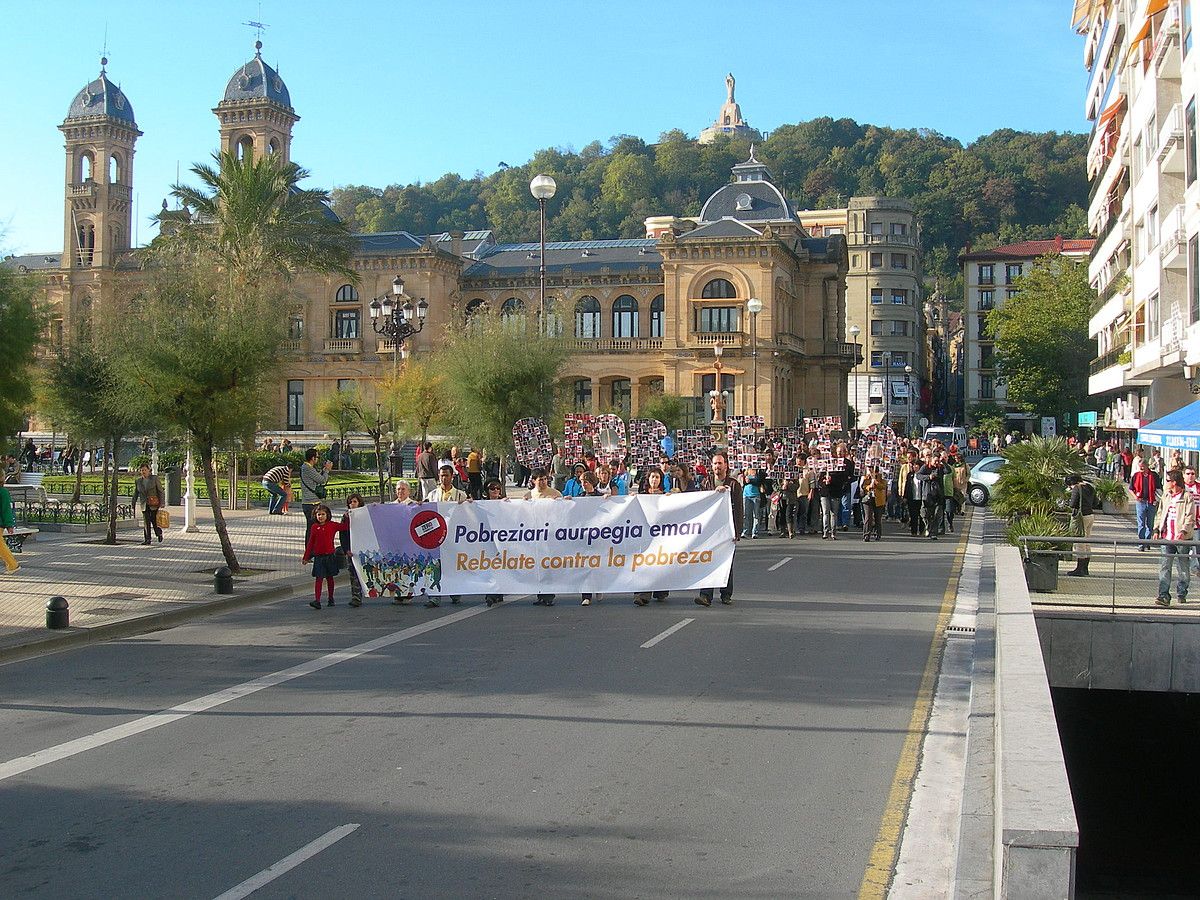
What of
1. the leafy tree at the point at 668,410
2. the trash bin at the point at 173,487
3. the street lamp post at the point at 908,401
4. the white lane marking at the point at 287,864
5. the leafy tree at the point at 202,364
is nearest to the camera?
the white lane marking at the point at 287,864

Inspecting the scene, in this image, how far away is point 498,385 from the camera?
39.4 metres

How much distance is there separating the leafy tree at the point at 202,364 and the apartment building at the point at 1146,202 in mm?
21942

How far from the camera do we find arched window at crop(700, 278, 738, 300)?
69500 millimetres

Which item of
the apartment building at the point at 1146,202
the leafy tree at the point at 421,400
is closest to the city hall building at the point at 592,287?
the leafy tree at the point at 421,400

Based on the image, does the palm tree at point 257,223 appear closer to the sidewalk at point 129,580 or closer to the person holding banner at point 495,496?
the sidewalk at point 129,580

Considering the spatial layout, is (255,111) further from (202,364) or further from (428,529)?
(428,529)

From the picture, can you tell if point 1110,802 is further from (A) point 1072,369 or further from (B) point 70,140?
(B) point 70,140

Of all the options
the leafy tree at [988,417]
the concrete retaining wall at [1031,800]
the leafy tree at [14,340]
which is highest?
the leafy tree at [988,417]

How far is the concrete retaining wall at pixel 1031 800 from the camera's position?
14.0ft

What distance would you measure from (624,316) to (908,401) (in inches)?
1150

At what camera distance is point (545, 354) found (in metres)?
40.0

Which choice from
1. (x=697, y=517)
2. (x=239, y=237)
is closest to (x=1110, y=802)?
(x=697, y=517)

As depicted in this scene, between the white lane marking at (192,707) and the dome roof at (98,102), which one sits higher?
the dome roof at (98,102)

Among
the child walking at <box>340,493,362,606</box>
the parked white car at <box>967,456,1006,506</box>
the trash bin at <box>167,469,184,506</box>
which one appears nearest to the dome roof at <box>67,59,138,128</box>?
the trash bin at <box>167,469,184,506</box>
